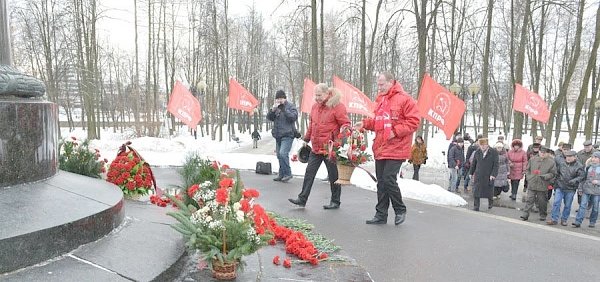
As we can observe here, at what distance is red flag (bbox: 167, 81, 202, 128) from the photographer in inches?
659

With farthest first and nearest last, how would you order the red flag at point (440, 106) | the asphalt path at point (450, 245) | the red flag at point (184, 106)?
1. the red flag at point (184, 106)
2. the red flag at point (440, 106)
3. the asphalt path at point (450, 245)

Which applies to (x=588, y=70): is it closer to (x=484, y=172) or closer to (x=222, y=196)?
(x=484, y=172)

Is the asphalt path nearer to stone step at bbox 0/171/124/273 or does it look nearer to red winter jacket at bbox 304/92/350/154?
red winter jacket at bbox 304/92/350/154

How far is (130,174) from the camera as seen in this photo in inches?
218

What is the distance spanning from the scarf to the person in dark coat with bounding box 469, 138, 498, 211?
5251mm

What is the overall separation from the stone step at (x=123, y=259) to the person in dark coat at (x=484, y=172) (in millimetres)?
7580

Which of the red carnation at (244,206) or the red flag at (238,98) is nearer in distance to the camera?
the red carnation at (244,206)

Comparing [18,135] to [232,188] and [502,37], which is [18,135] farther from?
[502,37]

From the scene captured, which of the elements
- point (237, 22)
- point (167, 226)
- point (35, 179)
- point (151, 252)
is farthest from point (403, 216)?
point (237, 22)

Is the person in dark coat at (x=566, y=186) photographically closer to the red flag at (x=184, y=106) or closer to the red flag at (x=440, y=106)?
the red flag at (x=440, y=106)

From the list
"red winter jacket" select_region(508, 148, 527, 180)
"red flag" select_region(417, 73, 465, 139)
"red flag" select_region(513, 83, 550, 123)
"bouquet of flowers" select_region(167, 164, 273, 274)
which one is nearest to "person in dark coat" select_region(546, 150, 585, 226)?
"red winter jacket" select_region(508, 148, 527, 180)

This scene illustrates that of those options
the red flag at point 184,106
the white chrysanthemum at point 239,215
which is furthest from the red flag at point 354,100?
the white chrysanthemum at point 239,215

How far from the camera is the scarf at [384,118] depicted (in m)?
5.19

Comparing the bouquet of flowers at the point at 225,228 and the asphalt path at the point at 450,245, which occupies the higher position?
the bouquet of flowers at the point at 225,228
